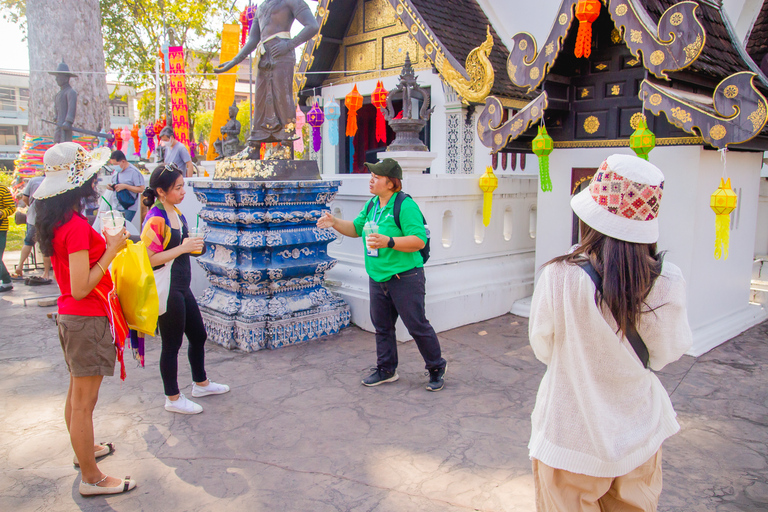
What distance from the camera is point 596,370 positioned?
1881 millimetres

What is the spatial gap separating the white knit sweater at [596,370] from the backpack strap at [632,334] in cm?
2

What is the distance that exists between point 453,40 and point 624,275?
7.98m

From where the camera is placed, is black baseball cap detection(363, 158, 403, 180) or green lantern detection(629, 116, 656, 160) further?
green lantern detection(629, 116, 656, 160)

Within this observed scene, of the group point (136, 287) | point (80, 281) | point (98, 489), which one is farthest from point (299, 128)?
point (98, 489)

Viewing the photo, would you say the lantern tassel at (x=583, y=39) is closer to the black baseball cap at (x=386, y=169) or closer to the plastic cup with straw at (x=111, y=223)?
the black baseball cap at (x=386, y=169)

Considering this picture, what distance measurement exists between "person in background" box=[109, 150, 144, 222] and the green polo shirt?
5.03 m

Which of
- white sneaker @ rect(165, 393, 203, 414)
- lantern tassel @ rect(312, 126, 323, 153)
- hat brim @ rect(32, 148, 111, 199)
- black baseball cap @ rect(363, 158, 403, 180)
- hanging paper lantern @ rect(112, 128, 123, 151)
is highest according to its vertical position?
hanging paper lantern @ rect(112, 128, 123, 151)

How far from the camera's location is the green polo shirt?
165 inches

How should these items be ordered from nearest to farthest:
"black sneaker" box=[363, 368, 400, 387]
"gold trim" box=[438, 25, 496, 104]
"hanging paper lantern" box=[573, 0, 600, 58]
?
1. "black sneaker" box=[363, 368, 400, 387]
2. "hanging paper lantern" box=[573, 0, 600, 58]
3. "gold trim" box=[438, 25, 496, 104]

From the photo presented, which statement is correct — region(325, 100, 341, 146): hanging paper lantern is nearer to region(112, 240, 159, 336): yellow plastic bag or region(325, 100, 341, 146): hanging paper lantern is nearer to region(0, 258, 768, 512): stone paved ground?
region(0, 258, 768, 512): stone paved ground

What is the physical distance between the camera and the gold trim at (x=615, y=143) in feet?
17.1

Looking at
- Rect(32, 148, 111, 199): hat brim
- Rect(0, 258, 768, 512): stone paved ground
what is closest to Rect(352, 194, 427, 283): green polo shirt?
Rect(0, 258, 768, 512): stone paved ground

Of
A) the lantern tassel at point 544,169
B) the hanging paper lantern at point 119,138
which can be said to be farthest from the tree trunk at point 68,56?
the lantern tassel at point 544,169

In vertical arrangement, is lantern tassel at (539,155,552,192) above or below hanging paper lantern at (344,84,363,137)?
below
